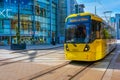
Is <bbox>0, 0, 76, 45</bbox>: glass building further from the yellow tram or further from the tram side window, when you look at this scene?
the yellow tram

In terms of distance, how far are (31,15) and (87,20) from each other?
136 feet

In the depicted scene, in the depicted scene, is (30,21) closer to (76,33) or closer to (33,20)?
(33,20)

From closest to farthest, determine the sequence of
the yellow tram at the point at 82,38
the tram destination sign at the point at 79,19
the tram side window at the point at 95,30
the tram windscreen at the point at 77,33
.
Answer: the yellow tram at the point at 82,38 → the tram windscreen at the point at 77,33 → the tram side window at the point at 95,30 → the tram destination sign at the point at 79,19

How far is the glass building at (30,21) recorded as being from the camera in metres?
50.4

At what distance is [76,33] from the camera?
1493 cm

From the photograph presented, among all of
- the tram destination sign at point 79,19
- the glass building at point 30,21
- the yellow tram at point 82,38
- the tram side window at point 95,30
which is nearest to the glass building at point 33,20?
the glass building at point 30,21

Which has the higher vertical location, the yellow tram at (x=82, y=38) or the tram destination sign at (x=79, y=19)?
the tram destination sign at (x=79, y=19)

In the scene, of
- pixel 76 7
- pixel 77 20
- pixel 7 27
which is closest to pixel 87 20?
pixel 77 20

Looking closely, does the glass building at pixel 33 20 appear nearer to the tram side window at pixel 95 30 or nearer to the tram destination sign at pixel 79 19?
the tram destination sign at pixel 79 19

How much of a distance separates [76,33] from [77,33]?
0.07 meters

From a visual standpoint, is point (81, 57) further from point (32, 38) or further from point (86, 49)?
point (32, 38)

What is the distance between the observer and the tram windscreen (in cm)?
1466

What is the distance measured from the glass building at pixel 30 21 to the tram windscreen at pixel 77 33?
95.5 feet

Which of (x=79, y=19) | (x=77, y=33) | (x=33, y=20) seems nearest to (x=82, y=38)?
(x=77, y=33)
